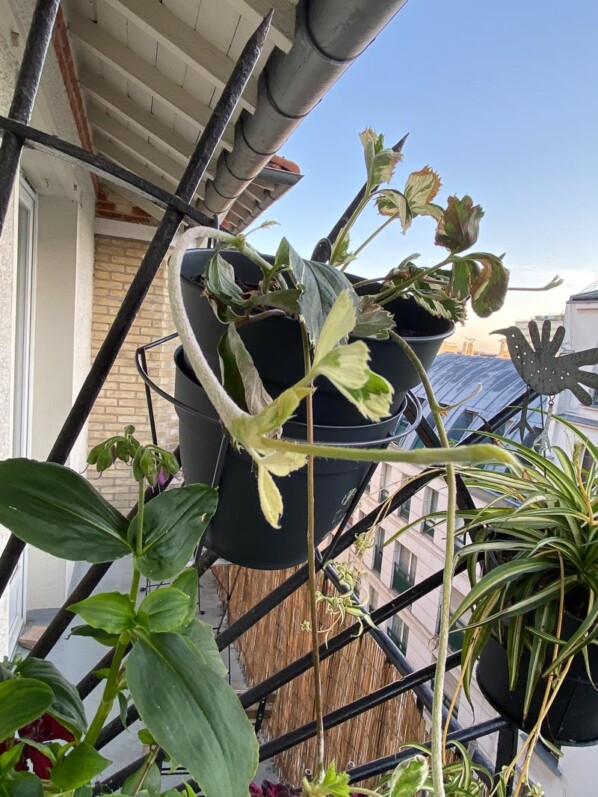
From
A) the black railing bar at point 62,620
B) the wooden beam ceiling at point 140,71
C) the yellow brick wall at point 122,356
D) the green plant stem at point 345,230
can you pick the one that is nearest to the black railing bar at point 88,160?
the green plant stem at point 345,230

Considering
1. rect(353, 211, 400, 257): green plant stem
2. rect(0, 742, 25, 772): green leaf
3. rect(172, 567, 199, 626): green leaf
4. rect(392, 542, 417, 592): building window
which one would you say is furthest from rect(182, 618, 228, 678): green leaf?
rect(392, 542, 417, 592): building window

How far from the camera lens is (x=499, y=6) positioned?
1589 mm

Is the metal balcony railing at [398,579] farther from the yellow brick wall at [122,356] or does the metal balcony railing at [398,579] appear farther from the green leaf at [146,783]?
the yellow brick wall at [122,356]

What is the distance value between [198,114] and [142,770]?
1.75 metres

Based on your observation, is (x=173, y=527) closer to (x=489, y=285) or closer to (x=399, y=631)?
(x=489, y=285)

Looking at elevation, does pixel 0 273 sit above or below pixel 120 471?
above

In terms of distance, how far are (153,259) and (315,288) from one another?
13 cm

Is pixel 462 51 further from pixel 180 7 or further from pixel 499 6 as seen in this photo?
pixel 180 7

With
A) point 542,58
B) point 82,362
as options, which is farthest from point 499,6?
point 82,362

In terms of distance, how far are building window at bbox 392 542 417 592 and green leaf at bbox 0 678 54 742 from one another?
150 centimetres

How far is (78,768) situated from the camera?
0.95 feet

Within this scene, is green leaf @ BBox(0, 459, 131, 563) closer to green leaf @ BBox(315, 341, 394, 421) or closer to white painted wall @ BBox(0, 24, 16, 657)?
green leaf @ BBox(315, 341, 394, 421)

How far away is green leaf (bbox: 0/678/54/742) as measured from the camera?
269mm

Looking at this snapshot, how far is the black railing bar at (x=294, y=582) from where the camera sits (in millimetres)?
500
